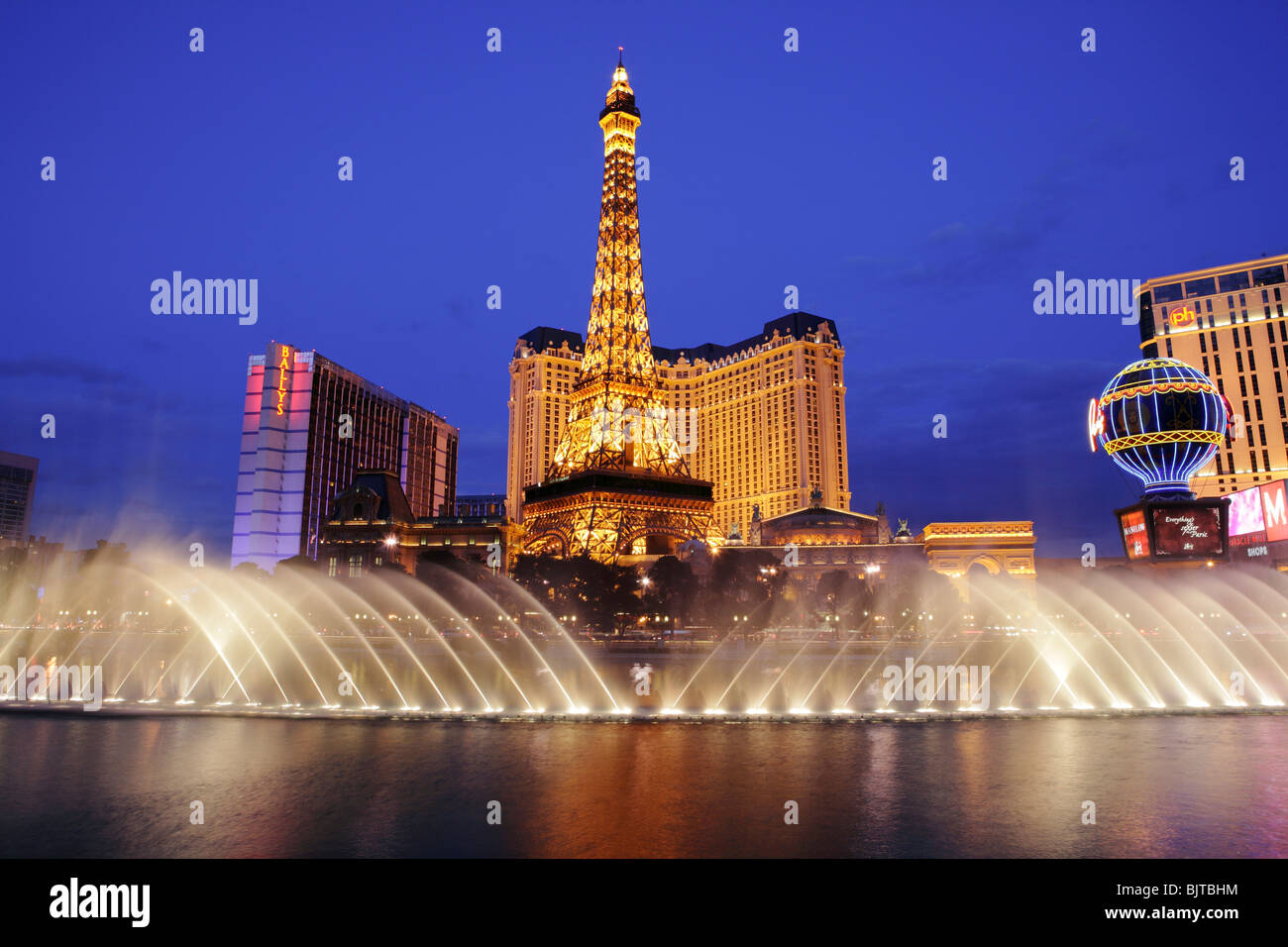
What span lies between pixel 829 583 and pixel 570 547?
103 ft

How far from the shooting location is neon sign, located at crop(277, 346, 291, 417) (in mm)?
121000

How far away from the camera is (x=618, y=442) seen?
318ft

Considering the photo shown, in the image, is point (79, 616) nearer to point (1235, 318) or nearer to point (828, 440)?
point (828, 440)

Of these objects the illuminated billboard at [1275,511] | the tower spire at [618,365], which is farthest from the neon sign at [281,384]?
the illuminated billboard at [1275,511]

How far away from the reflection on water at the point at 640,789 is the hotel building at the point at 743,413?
140 m

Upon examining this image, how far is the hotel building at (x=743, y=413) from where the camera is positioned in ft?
522

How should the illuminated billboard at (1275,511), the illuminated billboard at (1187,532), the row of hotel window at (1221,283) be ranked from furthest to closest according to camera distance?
the row of hotel window at (1221,283), the illuminated billboard at (1275,511), the illuminated billboard at (1187,532)

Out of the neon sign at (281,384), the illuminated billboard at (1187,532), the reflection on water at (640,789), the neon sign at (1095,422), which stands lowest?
the reflection on water at (640,789)

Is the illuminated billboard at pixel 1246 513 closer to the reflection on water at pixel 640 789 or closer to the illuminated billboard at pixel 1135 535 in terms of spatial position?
the illuminated billboard at pixel 1135 535

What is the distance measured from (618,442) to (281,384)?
60907 mm

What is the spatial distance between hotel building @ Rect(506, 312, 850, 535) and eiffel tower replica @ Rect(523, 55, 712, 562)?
200 ft
